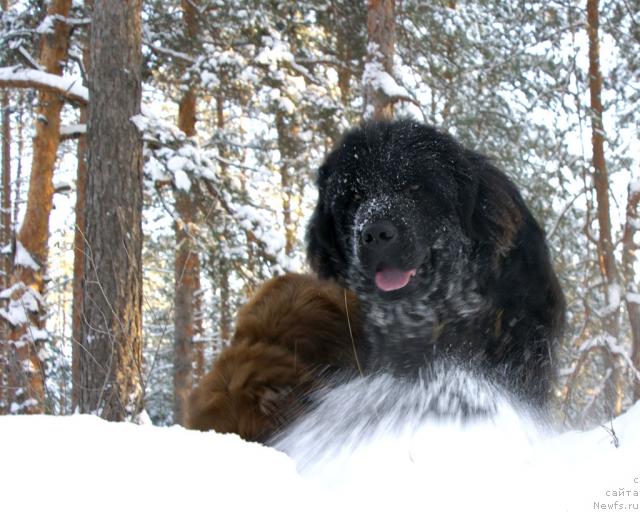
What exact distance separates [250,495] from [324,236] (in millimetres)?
2310

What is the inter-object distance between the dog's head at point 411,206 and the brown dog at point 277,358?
0.81 ft

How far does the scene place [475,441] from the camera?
239cm

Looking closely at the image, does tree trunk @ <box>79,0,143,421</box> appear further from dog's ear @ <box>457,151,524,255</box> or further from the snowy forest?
dog's ear @ <box>457,151,524,255</box>

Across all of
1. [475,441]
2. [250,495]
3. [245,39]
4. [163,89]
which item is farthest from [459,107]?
[250,495]

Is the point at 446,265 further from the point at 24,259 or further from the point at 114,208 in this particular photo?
the point at 24,259

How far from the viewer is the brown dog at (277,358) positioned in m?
2.97

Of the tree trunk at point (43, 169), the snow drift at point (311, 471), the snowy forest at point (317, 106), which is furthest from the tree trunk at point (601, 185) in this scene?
the tree trunk at point (43, 169)

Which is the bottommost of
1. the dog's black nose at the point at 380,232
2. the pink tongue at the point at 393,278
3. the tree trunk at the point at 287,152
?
the pink tongue at the point at 393,278

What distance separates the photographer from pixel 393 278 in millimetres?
3416

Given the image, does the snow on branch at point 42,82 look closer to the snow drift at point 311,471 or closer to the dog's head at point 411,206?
the dog's head at point 411,206

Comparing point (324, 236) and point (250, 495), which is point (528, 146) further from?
point (250, 495)

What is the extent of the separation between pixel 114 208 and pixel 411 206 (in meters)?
3.84

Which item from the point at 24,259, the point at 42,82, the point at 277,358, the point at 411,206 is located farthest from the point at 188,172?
the point at 277,358

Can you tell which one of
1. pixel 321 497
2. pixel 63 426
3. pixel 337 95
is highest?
pixel 337 95
